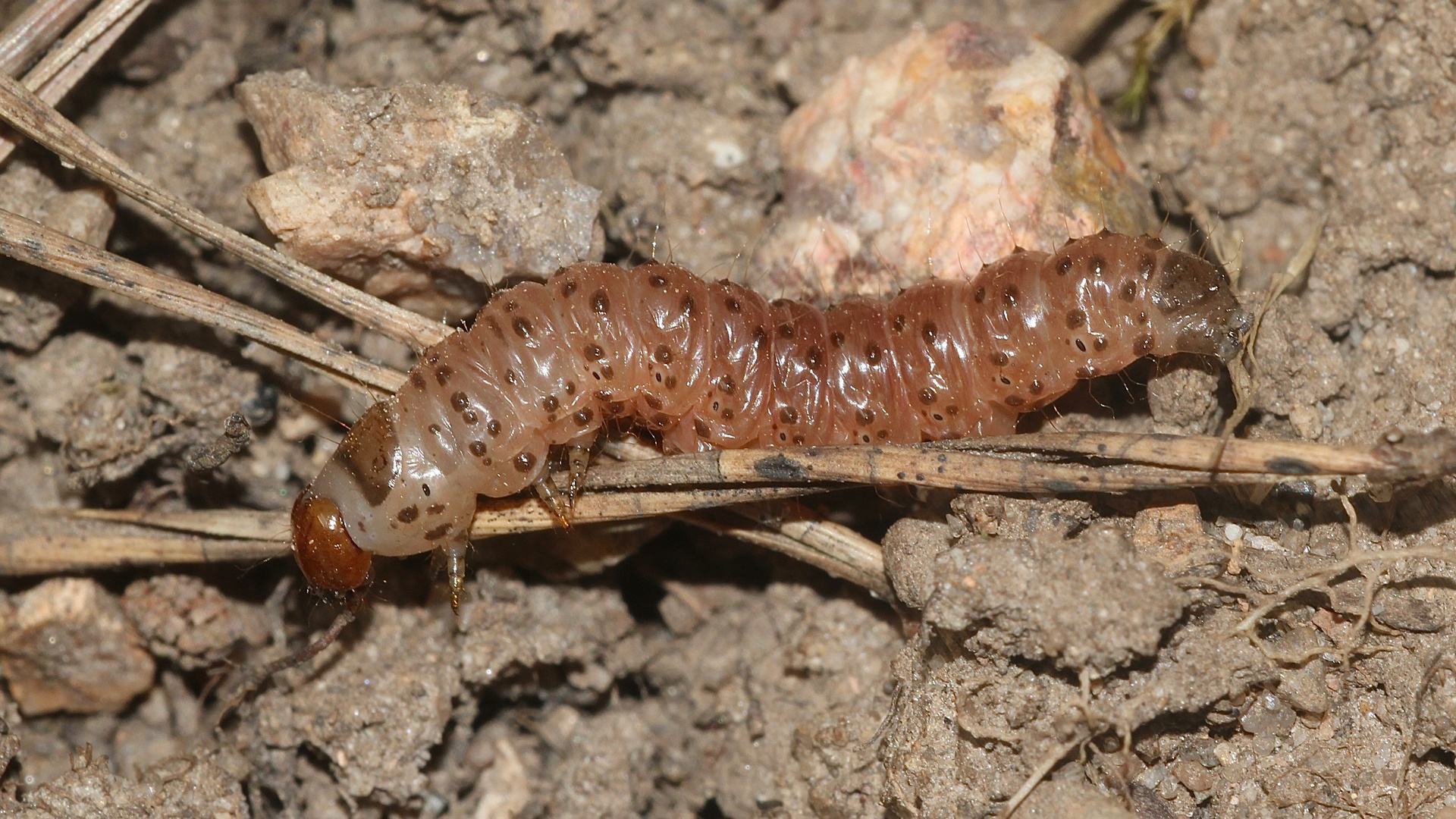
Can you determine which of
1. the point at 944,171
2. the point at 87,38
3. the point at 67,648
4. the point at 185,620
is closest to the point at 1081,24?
the point at 944,171

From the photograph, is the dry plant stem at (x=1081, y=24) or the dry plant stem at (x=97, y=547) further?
the dry plant stem at (x=1081, y=24)

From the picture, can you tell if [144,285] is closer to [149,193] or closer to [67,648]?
[149,193]

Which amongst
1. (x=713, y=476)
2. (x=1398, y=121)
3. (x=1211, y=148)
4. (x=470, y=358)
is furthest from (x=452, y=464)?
(x=1398, y=121)

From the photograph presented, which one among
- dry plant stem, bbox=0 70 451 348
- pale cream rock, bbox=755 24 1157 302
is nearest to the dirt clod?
dry plant stem, bbox=0 70 451 348

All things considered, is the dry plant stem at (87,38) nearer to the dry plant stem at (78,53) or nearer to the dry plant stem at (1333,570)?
the dry plant stem at (78,53)

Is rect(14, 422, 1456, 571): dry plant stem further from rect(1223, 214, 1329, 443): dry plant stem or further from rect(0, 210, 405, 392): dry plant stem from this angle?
rect(0, 210, 405, 392): dry plant stem

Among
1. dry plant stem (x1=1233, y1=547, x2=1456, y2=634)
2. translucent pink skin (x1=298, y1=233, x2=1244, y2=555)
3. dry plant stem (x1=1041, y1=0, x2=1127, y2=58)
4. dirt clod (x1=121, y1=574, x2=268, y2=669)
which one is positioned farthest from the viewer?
dry plant stem (x1=1041, y1=0, x2=1127, y2=58)

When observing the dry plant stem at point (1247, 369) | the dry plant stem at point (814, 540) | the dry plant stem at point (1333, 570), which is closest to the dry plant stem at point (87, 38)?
the dry plant stem at point (814, 540)
